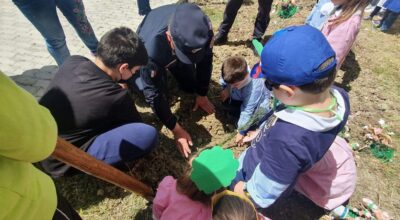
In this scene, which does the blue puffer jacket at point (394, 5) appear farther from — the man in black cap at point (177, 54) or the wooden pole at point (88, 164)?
the wooden pole at point (88, 164)

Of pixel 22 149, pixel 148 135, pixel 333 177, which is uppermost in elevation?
pixel 22 149

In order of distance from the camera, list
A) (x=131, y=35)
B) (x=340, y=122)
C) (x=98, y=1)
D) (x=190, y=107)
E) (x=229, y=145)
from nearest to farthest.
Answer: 1. (x=340, y=122)
2. (x=131, y=35)
3. (x=229, y=145)
4. (x=190, y=107)
5. (x=98, y=1)

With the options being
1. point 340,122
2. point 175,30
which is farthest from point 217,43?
point 340,122

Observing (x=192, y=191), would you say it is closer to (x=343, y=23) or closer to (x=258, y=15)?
(x=343, y=23)

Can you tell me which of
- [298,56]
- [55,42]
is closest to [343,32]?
[298,56]

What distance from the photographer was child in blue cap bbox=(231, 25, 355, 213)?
141cm

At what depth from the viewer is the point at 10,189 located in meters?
0.96

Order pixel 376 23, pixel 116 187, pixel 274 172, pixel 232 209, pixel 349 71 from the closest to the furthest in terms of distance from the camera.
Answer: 1. pixel 232 209
2. pixel 274 172
3. pixel 116 187
4. pixel 349 71
5. pixel 376 23

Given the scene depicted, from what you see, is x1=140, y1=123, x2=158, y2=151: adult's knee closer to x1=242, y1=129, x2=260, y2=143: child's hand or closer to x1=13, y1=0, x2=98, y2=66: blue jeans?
x1=242, y1=129, x2=260, y2=143: child's hand

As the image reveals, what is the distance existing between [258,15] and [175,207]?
3055mm

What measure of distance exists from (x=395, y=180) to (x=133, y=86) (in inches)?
110

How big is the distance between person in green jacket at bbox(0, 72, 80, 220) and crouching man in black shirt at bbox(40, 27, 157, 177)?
0.96m

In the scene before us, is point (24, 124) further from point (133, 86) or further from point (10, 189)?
point (133, 86)

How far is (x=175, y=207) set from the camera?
1.75m
